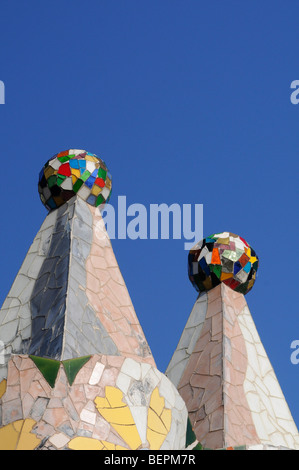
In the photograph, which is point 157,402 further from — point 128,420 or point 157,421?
point 128,420

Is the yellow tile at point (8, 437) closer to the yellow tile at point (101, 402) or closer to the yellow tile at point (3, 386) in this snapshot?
the yellow tile at point (3, 386)

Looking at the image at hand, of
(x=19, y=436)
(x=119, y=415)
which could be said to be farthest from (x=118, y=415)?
(x=19, y=436)

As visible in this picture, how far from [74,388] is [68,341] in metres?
0.45

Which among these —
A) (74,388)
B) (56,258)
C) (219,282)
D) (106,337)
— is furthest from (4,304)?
(219,282)

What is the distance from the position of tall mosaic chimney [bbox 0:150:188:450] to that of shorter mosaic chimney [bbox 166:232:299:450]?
681 millimetres

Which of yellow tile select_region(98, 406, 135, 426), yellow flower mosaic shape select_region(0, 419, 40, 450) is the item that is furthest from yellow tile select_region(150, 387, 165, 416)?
yellow flower mosaic shape select_region(0, 419, 40, 450)

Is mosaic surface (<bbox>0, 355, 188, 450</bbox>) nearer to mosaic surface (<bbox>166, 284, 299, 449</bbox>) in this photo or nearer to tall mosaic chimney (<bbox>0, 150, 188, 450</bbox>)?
tall mosaic chimney (<bbox>0, 150, 188, 450</bbox>)

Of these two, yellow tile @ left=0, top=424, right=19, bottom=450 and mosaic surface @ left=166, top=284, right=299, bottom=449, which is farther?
mosaic surface @ left=166, top=284, right=299, bottom=449

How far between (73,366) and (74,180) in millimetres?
2295

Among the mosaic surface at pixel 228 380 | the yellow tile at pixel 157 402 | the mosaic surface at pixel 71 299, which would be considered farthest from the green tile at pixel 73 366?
the mosaic surface at pixel 228 380

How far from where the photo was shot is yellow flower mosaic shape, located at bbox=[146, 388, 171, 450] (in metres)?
6.27

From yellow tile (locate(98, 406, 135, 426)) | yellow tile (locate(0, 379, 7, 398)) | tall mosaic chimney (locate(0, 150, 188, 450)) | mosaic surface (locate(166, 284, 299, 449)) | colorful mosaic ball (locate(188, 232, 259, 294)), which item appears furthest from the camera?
colorful mosaic ball (locate(188, 232, 259, 294))

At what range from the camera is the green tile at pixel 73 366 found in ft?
20.5
